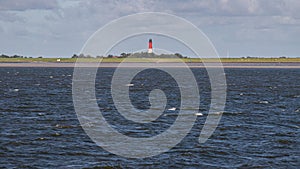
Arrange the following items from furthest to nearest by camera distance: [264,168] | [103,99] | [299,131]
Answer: [103,99] → [299,131] → [264,168]

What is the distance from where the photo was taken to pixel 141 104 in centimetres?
5919

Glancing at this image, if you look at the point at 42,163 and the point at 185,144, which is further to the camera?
the point at 185,144

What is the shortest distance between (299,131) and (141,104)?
22936 mm

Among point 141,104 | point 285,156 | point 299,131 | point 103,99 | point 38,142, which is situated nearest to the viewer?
point 285,156

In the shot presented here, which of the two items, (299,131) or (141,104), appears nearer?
(299,131)

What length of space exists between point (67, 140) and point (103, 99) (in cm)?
3019

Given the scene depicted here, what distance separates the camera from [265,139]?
120ft

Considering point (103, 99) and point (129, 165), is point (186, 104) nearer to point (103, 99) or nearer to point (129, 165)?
point (103, 99)

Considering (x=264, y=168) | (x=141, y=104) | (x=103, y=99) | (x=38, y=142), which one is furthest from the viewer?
(x=103, y=99)

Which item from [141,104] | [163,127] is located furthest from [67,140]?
[141,104]

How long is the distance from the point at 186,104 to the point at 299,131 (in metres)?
21.0

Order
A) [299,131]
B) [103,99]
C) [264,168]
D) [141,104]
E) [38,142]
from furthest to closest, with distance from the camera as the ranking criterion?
[103,99] → [141,104] → [299,131] → [38,142] → [264,168]

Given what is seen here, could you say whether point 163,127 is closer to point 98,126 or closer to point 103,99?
point 98,126

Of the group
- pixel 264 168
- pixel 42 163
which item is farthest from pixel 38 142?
pixel 264 168
